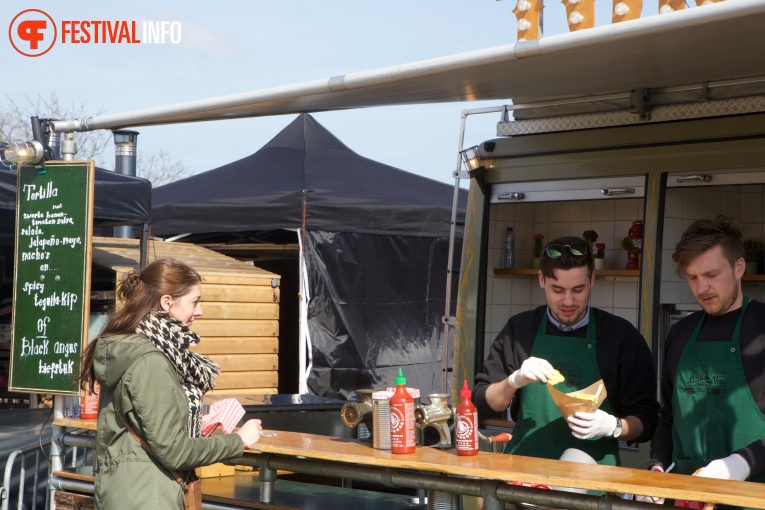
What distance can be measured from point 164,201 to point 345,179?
1910 mm

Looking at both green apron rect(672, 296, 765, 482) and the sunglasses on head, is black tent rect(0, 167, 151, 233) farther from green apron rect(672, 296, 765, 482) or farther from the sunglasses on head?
green apron rect(672, 296, 765, 482)

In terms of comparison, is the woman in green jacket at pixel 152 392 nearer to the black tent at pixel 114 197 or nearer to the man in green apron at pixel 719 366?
the man in green apron at pixel 719 366

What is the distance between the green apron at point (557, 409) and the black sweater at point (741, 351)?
0.70 ft

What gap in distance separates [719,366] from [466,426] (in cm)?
85

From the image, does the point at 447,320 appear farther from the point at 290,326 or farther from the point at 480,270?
the point at 290,326

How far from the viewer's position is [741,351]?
9.94 feet

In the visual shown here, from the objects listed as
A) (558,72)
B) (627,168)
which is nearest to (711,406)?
(558,72)

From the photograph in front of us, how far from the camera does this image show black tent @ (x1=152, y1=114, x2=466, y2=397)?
8914 millimetres

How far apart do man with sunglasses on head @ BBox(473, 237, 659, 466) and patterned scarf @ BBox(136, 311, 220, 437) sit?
3.33 feet

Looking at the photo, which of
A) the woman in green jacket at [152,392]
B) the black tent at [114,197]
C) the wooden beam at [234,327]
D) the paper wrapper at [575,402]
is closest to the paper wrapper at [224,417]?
the woman in green jacket at [152,392]

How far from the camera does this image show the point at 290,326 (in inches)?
408

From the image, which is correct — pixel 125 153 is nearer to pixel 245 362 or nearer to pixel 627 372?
pixel 245 362

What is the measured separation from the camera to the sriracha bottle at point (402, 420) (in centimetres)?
327

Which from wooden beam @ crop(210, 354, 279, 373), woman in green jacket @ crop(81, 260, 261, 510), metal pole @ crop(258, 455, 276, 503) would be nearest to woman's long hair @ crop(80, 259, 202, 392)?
woman in green jacket @ crop(81, 260, 261, 510)
